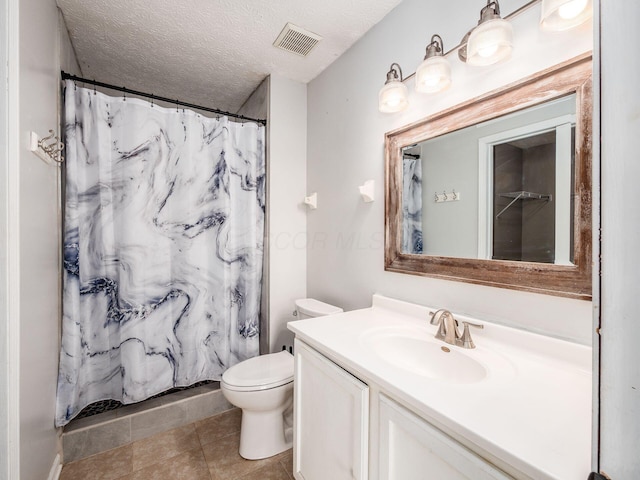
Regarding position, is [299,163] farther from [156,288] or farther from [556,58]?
[556,58]

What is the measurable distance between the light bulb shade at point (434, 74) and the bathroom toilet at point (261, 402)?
62.3 inches

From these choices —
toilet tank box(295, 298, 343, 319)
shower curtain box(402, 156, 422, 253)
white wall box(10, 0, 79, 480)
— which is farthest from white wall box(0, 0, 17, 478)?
shower curtain box(402, 156, 422, 253)

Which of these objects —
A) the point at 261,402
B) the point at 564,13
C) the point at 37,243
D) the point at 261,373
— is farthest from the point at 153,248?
the point at 564,13

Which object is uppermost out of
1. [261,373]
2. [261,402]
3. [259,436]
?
[261,373]

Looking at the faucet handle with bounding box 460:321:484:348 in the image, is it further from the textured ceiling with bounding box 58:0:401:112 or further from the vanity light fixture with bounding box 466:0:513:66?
the textured ceiling with bounding box 58:0:401:112

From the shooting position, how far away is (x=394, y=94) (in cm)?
141

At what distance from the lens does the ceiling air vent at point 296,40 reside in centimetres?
171

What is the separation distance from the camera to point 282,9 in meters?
1.55

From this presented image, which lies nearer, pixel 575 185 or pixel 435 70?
pixel 575 185

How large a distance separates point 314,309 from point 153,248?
1065 mm

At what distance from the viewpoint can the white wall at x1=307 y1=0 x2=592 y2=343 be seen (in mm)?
1008

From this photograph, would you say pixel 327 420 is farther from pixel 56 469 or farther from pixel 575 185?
pixel 56 469

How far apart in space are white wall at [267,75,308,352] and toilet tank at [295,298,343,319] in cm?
27

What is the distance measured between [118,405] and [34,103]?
173cm
